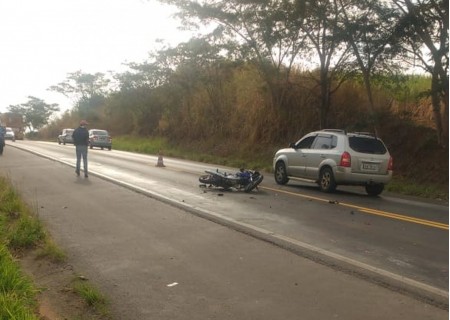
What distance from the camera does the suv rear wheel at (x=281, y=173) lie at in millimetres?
15359

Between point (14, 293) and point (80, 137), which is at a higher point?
point (80, 137)

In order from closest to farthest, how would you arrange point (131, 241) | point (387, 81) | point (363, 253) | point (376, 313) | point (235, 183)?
point (376, 313), point (363, 253), point (131, 241), point (235, 183), point (387, 81)

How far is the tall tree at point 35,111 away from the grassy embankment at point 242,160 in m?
55.8

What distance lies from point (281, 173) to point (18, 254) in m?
9.99

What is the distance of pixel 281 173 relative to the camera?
15523 mm

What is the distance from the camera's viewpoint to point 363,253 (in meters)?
6.66

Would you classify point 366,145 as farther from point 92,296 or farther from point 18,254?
point 92,296

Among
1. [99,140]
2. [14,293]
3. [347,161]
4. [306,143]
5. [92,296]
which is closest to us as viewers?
[14,293]

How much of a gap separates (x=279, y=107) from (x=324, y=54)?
5.07 metres

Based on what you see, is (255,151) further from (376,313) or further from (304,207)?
(376,313)

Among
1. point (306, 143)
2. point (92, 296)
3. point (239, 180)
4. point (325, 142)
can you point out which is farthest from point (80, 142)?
point (92, 296)

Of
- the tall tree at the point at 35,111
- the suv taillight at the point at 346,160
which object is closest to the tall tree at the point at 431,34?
the suv taillight at the point at 346,160

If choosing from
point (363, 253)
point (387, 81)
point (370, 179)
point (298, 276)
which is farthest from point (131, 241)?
point (387, 81)

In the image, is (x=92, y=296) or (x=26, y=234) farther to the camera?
(x=26, y=234)
